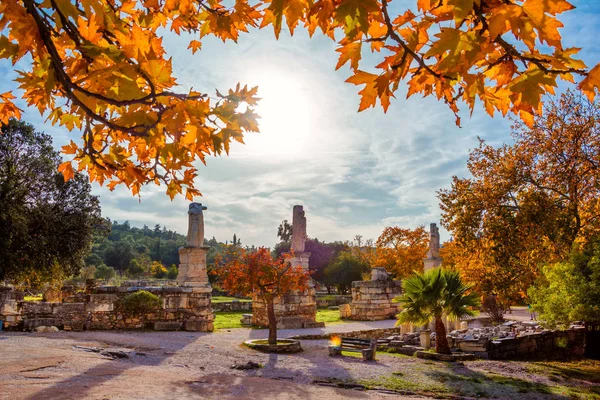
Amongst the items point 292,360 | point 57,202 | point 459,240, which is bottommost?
point 292,360

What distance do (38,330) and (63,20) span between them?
13208mm

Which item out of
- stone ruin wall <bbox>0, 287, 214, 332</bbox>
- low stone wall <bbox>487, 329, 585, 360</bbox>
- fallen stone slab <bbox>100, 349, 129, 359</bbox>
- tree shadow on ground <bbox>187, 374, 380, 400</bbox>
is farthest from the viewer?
stone ruin wall <bbox>0, 287, 214, 332</bbox>

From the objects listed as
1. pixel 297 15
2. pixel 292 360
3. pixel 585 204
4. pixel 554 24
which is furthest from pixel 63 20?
pixel 585 204

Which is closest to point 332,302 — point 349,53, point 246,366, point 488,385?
point 246,366

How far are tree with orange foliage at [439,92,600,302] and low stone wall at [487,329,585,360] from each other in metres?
1.52

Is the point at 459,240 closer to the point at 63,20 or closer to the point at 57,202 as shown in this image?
the point at 63,20

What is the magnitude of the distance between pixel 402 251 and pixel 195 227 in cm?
2062

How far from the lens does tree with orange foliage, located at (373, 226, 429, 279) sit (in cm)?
3167

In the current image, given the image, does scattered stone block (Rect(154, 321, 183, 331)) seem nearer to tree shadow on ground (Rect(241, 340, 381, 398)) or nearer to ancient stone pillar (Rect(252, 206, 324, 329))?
ancient stone pillar (Rect(252, 206, 324, 329))

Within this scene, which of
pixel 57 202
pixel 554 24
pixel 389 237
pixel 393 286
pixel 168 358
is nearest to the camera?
pixel 554 24

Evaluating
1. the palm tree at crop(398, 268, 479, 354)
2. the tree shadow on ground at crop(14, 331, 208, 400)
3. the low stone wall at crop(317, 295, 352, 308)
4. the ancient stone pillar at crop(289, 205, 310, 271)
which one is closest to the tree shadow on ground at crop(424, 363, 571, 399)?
the palm tree at crop(398, 268, 479, 354)

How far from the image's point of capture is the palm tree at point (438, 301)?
1105 cm

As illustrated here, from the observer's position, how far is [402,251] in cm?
3278

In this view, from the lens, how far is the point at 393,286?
22031 millimetres
